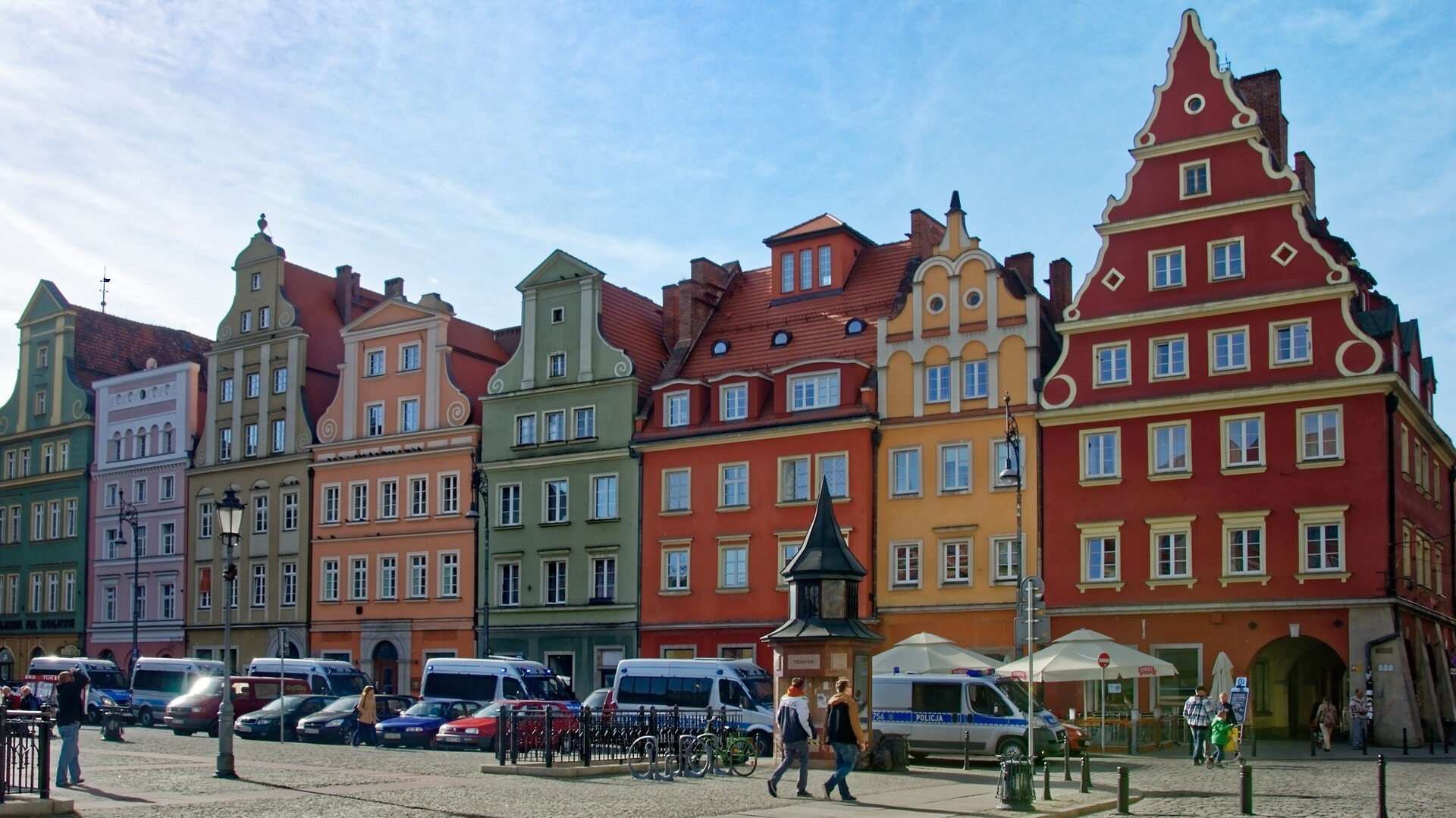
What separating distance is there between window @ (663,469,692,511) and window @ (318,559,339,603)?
1575 cm

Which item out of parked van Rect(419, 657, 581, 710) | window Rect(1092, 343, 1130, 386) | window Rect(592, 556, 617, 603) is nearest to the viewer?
parked van Rect(419, 657, 581, 710)

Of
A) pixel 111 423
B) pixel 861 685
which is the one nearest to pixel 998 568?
pixel 861 685

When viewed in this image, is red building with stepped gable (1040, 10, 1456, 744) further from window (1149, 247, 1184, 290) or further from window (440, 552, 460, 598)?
window (440, 552, 460, 598)

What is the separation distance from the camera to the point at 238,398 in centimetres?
6625

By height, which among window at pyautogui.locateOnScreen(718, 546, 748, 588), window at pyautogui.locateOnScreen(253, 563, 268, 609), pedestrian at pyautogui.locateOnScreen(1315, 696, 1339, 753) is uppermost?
window at pyautogui.locateOnScreen(718, 546, 748, 588)

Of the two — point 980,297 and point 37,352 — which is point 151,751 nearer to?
point 980,297

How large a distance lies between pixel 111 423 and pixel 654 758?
51282 mm

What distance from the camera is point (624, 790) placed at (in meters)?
25.5

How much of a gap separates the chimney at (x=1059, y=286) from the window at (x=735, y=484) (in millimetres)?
11408

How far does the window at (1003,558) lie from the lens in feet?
151

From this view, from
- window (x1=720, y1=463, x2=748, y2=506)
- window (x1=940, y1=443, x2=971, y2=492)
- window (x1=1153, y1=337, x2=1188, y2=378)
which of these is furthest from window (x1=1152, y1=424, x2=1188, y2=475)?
window (x1=720, y1=463, x2=748, y2=506)

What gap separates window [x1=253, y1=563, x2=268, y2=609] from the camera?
63.9 meters

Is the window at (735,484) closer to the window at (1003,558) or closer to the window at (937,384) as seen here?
the window at (937,384)

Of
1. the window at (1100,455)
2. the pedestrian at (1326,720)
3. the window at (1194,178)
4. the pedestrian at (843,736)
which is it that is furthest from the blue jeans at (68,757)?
the window at (1194,178)
